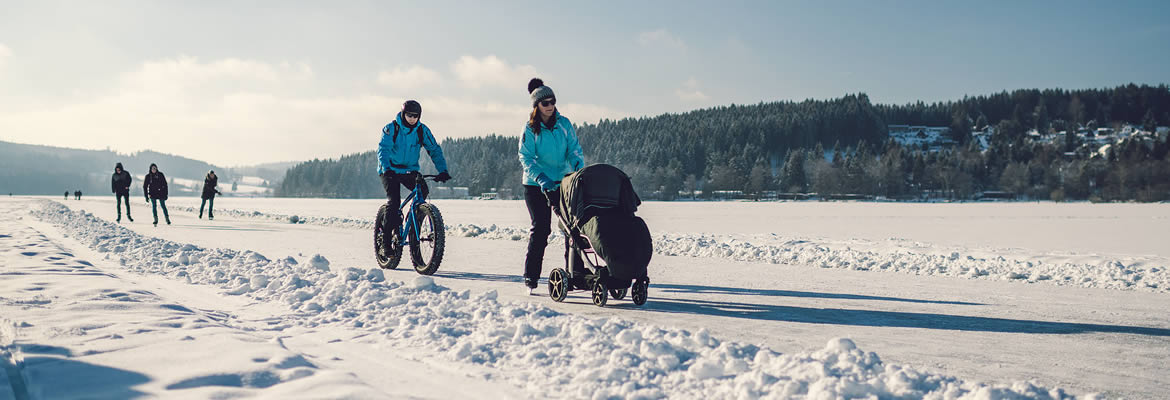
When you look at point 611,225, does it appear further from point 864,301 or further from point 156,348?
point 156,348

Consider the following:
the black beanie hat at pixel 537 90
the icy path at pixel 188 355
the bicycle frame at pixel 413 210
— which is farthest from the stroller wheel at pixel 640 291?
the bicycle frame at pixel 413 210

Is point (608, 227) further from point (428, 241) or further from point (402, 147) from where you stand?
point (402, 147)

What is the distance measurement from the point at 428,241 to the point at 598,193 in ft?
11.5

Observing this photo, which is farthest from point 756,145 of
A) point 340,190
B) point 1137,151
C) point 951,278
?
point 951,278

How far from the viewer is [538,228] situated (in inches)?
229

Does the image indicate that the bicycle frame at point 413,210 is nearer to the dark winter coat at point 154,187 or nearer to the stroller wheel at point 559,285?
the stroller wheel at point 559,285

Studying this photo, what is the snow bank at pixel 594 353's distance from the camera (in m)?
2.82

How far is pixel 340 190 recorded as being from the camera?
15238cm

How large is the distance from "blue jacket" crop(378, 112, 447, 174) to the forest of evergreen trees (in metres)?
70.8

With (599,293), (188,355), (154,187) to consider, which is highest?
(154,187)

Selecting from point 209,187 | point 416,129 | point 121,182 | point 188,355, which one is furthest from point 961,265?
point 209,187

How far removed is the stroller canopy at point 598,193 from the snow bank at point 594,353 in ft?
2.87

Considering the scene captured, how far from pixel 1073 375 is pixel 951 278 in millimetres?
4961

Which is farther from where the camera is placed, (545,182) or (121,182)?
(121,182)
